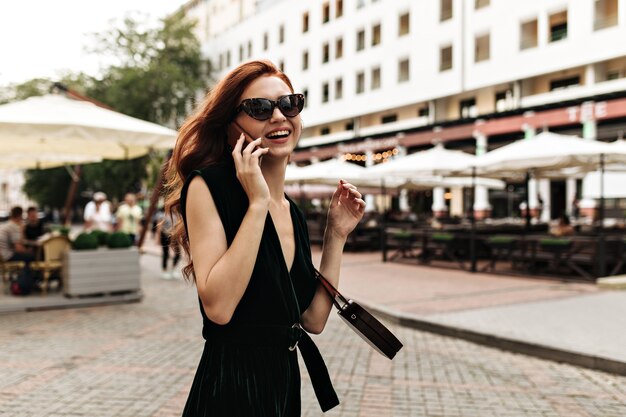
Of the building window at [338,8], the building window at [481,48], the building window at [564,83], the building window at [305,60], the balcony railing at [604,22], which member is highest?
the building window at [338,8]

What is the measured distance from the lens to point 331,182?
20656mm

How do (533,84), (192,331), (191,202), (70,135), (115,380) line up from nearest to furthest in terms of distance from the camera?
1. (191,202)
2. (115,380)
3. (192,331)
4. (70,135)
5. (533,84)

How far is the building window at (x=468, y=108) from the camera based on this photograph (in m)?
30.6

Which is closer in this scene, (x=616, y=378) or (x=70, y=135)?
Answer: (x=616, y=378)

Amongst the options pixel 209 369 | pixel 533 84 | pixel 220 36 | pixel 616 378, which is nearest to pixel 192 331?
pixel 616 378

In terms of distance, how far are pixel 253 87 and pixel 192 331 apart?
6022mm

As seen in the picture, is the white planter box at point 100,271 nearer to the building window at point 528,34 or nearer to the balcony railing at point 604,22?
the balcony railing at point 604,22

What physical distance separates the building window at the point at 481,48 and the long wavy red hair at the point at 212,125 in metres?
29.5

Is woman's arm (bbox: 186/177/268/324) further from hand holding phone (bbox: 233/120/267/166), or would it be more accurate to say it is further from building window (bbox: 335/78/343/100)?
building window (bbox: 335/78/343/100)

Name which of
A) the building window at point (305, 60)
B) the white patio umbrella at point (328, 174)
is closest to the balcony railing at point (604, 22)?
the white patio umbrella at point (328, 174)

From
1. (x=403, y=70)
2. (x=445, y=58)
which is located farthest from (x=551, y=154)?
(x=403, y=70)

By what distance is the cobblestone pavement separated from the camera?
4.53 m

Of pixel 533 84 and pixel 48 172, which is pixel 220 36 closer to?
pixel 48 172

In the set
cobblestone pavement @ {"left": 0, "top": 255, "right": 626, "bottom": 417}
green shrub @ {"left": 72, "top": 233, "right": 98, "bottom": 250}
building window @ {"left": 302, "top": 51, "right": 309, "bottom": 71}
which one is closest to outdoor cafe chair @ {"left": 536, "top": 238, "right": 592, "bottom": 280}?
cobblestone pavement @ {"left": 0, "top": 255, "right": 626, "bottom": 417}
